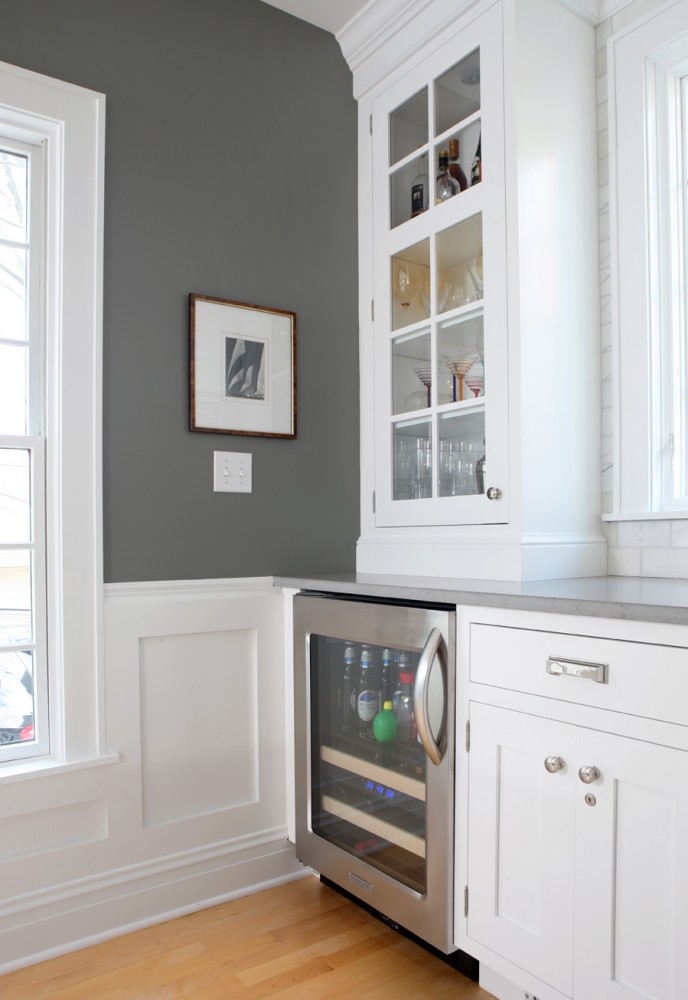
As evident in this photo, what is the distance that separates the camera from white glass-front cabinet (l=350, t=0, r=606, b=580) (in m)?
1.83

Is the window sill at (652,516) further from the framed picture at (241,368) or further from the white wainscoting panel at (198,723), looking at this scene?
the white wainscoting panel at (198,723)

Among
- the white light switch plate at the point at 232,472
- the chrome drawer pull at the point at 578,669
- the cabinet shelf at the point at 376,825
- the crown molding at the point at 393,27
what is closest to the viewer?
the chrome drawer pull at the point at 578,669

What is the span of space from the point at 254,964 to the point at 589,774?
0.98 metres

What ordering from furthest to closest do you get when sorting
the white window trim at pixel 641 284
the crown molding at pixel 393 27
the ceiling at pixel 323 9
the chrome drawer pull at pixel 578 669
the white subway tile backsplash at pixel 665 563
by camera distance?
the ceiling at pixel 323 9 → the crown molding at pixel 393 27 → the white window trim at pixel 641 284 → the white subway tile backsplash at pixel 665 563 → the chrome drawer pull at pixel 578 669

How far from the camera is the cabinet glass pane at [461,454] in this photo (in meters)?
1.93

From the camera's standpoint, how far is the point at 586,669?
4.15 ft

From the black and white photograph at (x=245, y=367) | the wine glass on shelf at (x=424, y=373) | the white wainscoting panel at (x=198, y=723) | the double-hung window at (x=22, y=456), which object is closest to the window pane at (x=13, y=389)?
the double-hung window at (x=22, y=456)

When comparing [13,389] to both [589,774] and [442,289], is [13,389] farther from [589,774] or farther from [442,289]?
[589,774]

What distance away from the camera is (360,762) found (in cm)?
185

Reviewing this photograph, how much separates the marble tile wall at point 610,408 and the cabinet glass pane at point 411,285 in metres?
0.49

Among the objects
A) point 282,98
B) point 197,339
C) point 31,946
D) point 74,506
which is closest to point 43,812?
point 31,946

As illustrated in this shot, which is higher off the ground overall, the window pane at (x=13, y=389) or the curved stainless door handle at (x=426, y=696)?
the window pane at (x=13, y=389)

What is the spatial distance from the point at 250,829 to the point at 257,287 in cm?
157

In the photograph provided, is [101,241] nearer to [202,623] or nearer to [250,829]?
[202,623]
